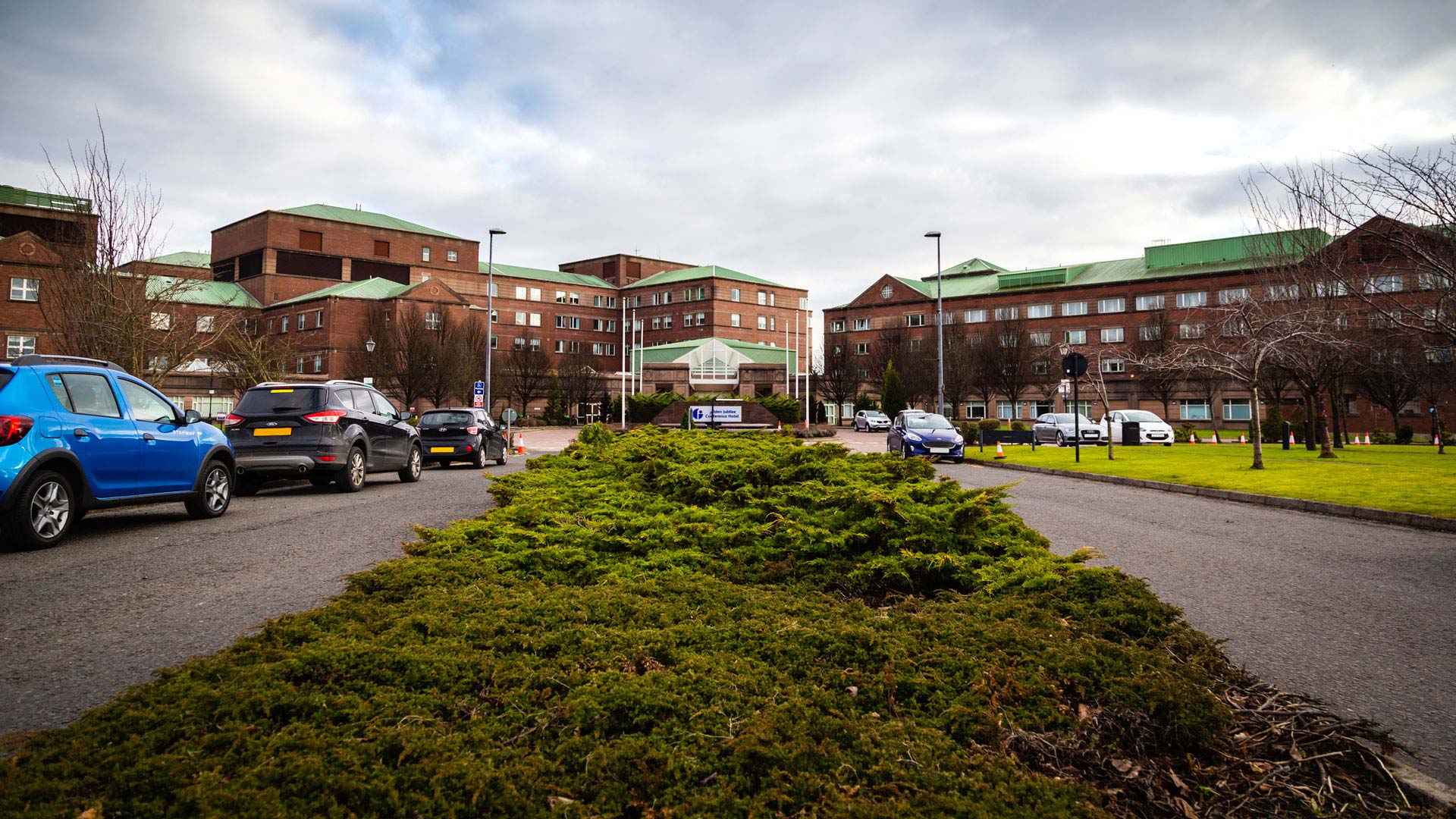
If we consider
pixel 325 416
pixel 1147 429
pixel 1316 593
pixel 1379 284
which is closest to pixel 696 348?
pixel 1147 429

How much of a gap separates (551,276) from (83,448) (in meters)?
94.5

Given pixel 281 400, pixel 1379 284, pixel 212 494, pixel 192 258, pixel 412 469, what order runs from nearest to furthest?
1. pixel 212 494
2. pixel 281 400
3. pixel 412 469
4. pixel 1379 284
5. pixel 192 258

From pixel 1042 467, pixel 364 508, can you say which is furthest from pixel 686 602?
pixel 1042 467

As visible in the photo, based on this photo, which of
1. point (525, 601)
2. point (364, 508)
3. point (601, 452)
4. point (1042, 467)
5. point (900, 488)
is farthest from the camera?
point (1042, 467)

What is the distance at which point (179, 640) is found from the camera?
4.73 meters

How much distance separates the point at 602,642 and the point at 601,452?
669 cm

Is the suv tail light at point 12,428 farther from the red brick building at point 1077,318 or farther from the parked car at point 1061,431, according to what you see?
the red brick building at point 1077,318

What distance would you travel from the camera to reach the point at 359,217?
Answer: 283 feet

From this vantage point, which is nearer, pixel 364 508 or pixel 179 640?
pixel 179 640

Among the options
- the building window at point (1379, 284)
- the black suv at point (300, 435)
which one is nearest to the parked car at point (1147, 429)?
the building window at point (1379, 284)

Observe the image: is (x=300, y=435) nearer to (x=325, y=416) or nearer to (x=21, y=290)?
(x=325, y=416)

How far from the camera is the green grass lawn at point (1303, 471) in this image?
1397cm

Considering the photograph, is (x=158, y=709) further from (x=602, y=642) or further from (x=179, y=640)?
(x=179, y=640)

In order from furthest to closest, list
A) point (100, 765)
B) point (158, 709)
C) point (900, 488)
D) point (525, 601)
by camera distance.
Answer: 1. point (900, 488)
2. point (525, 601)
3. point (158, 709)
4. point (100, 765)
